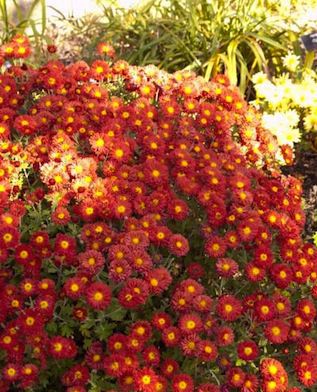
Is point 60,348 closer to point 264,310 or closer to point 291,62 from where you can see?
point 264,310

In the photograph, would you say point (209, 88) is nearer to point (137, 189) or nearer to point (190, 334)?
point (137, 189)

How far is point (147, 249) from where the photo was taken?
2521 mm

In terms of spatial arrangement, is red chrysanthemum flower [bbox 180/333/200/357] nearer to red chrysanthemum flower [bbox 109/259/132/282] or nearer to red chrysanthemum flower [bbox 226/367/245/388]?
red chrysanthemum flower [bbox 226/367/245/388]

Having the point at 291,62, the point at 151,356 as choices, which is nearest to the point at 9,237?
the point at 151,356

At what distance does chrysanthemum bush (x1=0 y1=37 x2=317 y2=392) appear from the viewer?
220 cm

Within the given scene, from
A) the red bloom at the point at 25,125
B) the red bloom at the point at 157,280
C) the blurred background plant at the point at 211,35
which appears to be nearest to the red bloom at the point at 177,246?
the red bloom at the point at 157,280

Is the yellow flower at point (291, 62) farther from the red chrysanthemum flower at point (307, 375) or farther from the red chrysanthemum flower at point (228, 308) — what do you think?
the red chrysanthemum flower at point (307, 375)

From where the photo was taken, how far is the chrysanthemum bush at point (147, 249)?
2.20m

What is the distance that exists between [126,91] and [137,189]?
1.01 meters

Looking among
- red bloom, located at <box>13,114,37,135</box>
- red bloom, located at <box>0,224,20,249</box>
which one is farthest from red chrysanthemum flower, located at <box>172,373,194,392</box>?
red bloom, located at <box>13,114,37,135</box>

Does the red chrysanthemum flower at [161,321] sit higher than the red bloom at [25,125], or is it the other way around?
the red bloom at [25,125]

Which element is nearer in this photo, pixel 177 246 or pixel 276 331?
pixel 276 331

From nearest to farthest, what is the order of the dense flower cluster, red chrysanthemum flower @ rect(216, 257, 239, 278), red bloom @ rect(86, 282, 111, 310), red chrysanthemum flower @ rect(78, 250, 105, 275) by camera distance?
red bloom @ rect(86, 282, 111, 310), red chrysanthemum flower @ rect(78, 250, 105, 275), red chrysanthemum flower @ rect(216, 257, 239, 278), the dense flower cluster

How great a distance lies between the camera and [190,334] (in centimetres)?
220
